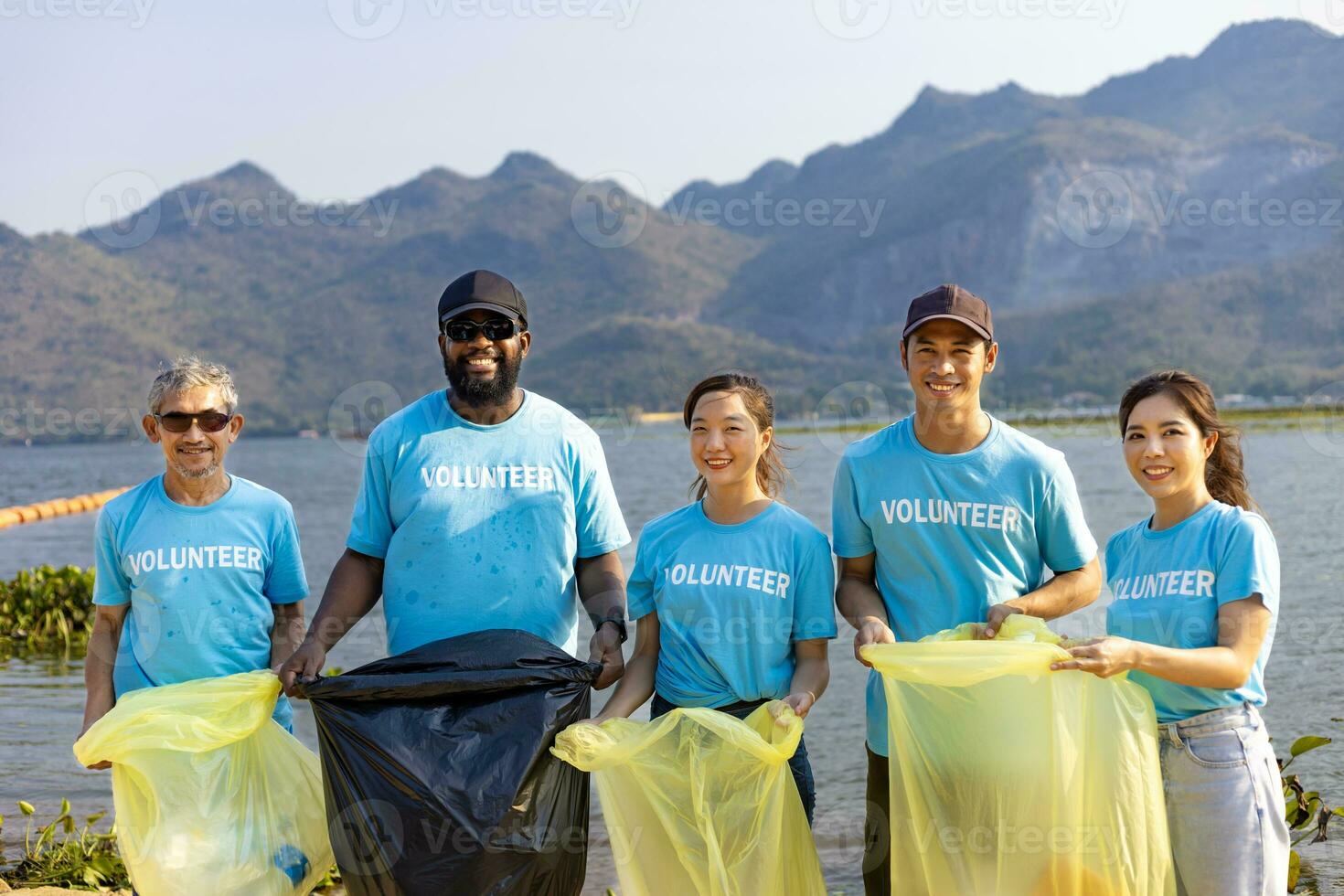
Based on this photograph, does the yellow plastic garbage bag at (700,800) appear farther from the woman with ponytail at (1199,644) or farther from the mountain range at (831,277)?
the mountain range at (831,277)

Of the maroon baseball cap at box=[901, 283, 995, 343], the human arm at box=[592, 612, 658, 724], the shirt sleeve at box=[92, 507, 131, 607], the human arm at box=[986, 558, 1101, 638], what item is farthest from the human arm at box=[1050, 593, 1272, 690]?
the shirt sleeve at box=[92, 507, 131, 607]

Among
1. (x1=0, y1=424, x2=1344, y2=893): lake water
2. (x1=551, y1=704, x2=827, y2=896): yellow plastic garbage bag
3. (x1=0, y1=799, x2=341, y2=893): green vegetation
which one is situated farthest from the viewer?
(x1=0, y1=424, x2=1344, y2=893): lake water

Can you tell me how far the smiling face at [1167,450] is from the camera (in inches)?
124

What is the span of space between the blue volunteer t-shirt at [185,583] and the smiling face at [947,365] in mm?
1934

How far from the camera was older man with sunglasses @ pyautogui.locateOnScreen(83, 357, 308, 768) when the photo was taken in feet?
11.3

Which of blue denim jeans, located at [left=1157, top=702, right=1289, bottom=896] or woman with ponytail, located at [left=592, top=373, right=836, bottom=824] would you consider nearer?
blue denim jeans, located at [left=1157, top=702, right=1289, bottom=896]

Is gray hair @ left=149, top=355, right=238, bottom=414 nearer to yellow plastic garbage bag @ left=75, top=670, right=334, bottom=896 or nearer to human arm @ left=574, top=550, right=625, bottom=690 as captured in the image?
yellow plastic garbage bag @ left=75, top=670, right=334, bottom=896

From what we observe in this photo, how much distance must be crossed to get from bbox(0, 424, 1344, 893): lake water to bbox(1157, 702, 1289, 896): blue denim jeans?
55.5 inches

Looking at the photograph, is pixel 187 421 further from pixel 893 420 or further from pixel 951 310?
pixel 893 420

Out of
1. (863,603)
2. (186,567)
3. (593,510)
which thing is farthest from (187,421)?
(863,603)

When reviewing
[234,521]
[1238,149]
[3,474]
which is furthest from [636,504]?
[1238,149]

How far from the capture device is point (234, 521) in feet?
11.6

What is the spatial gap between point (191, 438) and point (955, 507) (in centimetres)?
229

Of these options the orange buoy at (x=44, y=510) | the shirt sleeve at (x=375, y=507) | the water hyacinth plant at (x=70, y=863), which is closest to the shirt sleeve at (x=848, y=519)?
the shirt sleeve at (x=375, y=507)
